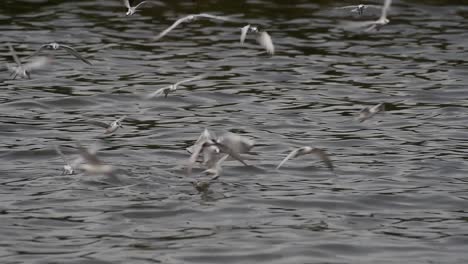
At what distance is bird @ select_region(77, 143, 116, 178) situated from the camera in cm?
1128

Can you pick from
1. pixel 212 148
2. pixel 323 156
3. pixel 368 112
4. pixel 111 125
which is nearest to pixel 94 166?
pixel 212 148

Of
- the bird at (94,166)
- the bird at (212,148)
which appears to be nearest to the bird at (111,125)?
the bird at (94,166)

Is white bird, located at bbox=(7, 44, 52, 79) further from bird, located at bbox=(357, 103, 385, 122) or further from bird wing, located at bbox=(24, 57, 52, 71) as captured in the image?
bird, located at bbox=(357, 103, 385, 122)

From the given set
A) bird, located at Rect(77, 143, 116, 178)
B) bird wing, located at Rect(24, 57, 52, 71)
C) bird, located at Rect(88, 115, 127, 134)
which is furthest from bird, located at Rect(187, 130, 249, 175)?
bird wing, located at Rect(24, 57, 52, 71)

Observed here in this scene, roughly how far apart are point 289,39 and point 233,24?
4.99 feet

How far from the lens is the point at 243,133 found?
14.3 m

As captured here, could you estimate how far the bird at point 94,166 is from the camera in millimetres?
11276

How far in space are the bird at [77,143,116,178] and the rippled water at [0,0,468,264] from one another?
137 mm

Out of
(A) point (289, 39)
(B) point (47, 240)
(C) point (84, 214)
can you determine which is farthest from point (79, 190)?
(A) point (289, 39)

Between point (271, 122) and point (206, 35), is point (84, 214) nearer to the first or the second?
point (271, 122)

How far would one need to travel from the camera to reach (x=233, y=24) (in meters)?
21.0

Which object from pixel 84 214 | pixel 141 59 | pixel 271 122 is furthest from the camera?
pixel 141 59

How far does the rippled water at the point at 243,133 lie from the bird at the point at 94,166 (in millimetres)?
137

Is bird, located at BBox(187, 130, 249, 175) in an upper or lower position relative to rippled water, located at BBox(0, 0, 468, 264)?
upper
